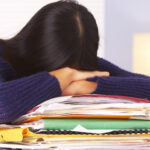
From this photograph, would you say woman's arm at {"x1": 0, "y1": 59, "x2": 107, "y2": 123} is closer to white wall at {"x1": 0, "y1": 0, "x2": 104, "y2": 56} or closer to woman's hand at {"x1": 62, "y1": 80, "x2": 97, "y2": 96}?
woman's hand at {"x1": 62, "y1": 80, "x2": 97, "y2": 96}

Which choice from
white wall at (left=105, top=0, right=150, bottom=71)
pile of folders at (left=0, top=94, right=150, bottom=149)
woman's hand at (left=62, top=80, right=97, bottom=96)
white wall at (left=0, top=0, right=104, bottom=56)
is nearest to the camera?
pile of folders at (left=0, top=94, right=150, bottom=149)

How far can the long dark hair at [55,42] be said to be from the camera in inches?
23.1

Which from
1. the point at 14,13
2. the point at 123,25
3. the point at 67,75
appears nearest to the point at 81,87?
the point at 67,75

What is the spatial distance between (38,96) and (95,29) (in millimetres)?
213

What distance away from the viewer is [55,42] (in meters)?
0.58

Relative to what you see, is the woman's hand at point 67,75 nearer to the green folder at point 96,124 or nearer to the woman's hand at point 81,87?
the woman's hand at point 81,87

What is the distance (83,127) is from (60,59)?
156 millimetres

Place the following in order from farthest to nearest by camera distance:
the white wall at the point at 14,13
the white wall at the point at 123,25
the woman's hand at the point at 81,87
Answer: the white wall at the point at 123,25 → the white wall at the point at 14,13 → the woman's hand at the point at 81,87

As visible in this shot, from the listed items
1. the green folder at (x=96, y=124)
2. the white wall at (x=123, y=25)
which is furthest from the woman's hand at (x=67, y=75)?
the white wall at (x=123, y=25)

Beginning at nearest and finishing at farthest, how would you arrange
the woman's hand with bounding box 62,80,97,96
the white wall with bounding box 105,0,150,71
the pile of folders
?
the pile of folders, the woman's hand with bounding box 62,80,97,96, the white wall with bounding box 105,0,150,71

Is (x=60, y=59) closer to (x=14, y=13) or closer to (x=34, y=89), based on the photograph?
(x=34, y=89)

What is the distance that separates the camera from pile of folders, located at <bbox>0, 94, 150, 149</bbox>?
49cm

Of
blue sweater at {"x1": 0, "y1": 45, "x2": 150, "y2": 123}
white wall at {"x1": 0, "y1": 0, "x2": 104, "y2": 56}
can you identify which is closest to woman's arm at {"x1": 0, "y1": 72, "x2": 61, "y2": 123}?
blue sweater at {"x1": 0, "y1": 45, "x2": 150, "y2": 123}

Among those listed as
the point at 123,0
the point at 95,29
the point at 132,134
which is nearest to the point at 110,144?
the point at 132,134
